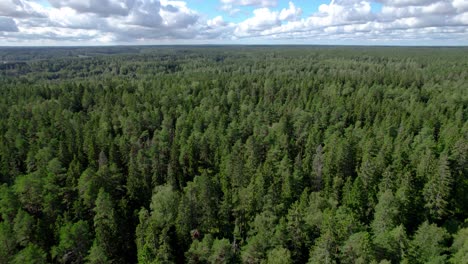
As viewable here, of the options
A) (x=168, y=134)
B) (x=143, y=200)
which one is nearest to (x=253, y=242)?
(x=143, y=200)

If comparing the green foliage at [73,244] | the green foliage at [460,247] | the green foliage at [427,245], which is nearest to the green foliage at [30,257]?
the green foliage at [73,244]

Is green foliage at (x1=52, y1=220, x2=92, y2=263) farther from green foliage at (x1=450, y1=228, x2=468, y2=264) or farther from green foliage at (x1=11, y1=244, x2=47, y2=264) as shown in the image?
green foliage at (x1=450, y1=228, x2=468, y2=264)

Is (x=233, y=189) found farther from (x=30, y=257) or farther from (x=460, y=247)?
(x=460, y=247)

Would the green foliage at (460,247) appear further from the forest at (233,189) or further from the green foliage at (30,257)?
the green foliage at (30,257)

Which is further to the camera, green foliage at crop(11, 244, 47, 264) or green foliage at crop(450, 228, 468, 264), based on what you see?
green foliage at crop(11, 244, 47, 264)

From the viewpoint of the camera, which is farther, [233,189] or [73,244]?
[233,189]

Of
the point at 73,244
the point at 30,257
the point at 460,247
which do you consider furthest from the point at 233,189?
the point at 460,247

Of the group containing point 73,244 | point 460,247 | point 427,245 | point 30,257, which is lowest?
point 73,244

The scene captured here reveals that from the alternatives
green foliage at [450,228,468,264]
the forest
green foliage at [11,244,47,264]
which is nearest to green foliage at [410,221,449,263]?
the forest

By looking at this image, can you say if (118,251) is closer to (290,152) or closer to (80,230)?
(80,230)

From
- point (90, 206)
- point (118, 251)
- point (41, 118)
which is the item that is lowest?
point (118, 251)

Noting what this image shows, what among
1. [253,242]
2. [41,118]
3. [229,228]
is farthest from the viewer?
[41,118]
